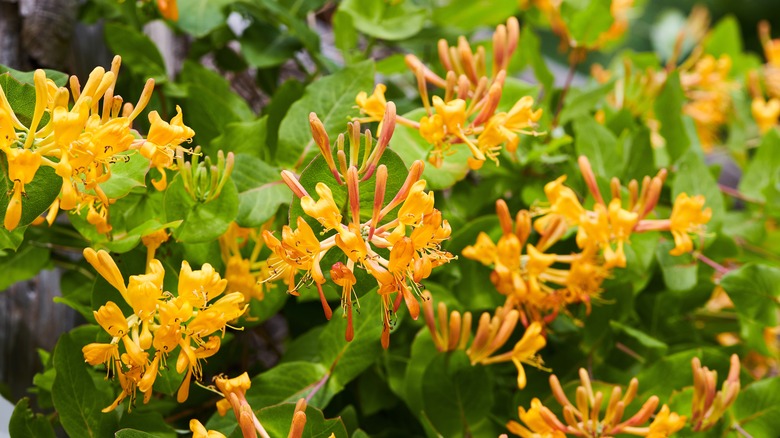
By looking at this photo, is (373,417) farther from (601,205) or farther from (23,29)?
(23,29)

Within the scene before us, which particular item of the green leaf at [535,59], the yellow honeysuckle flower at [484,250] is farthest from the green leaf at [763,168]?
the yellow honeysuckle flower at [484,250]

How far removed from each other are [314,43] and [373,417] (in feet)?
1.16

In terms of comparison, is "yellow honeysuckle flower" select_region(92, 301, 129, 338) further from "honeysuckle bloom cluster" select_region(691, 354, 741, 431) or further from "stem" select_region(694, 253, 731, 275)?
"stem" select_region(694, 253, 731, 275)

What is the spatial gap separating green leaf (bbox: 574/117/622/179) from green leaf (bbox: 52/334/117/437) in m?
0.45

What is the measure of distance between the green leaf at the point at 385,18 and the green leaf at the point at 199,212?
0.98 feet

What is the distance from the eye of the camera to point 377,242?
404mm

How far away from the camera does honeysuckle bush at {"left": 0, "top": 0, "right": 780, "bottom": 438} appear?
0.41 m

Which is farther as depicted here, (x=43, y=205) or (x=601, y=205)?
(x=601, y=205)

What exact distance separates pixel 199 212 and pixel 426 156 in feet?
0.54

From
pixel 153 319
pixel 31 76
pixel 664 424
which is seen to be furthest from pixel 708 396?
pixel 31 76

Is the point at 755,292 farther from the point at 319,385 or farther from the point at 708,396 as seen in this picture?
the point at 319,385

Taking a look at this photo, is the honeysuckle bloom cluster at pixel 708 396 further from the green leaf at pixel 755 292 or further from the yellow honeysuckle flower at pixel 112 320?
the yellow honeysuckle flower at pixel 112 320

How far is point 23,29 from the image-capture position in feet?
2.28

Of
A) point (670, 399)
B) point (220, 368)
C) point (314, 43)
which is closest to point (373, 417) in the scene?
point (220, 368)
